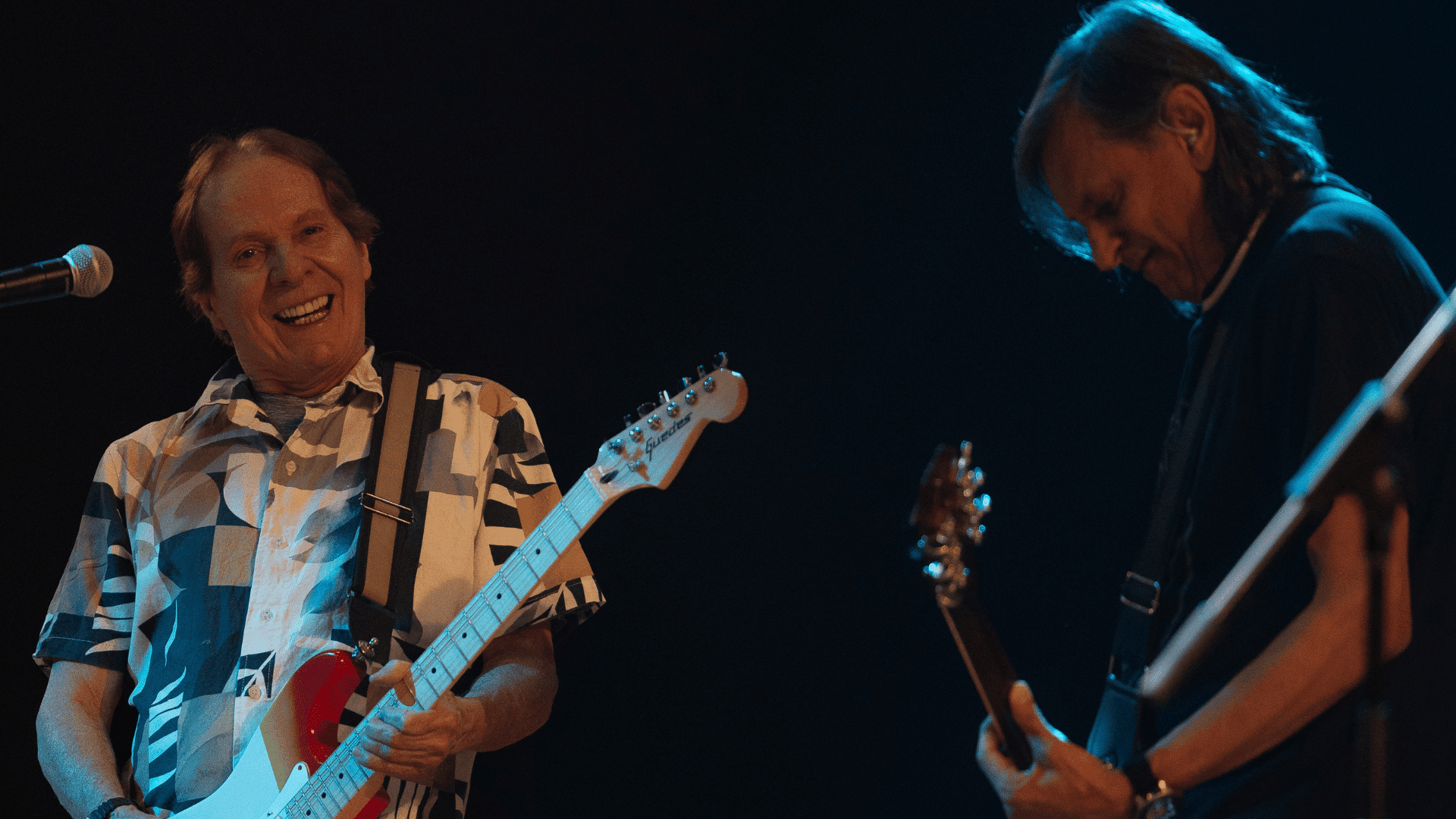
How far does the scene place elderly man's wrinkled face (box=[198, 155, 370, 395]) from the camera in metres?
2.34

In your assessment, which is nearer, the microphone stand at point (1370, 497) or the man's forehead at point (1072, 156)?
the microphone stand at point (1370, 497)

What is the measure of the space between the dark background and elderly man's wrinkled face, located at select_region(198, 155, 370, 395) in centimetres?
28

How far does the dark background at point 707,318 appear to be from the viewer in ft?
7.81

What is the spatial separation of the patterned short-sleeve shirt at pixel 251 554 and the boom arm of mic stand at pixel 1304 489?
1228 mm

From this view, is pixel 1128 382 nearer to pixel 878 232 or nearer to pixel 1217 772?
pixel 878 232

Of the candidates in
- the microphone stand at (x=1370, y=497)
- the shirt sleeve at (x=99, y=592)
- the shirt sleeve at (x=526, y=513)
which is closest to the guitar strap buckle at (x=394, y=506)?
the shirt sleeve at (x=526, y=513)

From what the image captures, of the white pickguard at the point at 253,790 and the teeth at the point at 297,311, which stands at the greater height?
the teeth at the point at 297,311

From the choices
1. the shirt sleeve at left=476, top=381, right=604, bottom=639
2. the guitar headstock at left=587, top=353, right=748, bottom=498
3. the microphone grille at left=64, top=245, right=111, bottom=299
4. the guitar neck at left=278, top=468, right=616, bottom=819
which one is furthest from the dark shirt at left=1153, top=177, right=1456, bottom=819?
the microphone grille at left=64, top=245, right=111, bottom=299

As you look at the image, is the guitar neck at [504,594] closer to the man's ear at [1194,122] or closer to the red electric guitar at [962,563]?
the red electric guitar at [962,563]

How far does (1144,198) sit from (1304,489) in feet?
1.95

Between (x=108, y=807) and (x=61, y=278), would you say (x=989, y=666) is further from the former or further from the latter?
(x=108, y=807)

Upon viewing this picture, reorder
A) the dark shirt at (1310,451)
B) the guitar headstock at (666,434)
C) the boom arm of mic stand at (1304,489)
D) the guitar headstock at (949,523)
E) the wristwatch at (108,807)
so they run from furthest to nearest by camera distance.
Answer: the wristwatch at (108,807), the guitar headstock at (666,434), the guitar headstock at (949,523), the dark shirt at (1310,451), the boom arm of mic stand at (1304,489)

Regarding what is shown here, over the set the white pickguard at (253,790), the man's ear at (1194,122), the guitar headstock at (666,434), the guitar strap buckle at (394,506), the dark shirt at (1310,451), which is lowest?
the white pickguard at (253,790)

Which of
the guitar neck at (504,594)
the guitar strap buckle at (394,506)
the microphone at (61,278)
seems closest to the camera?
the microphone at (61,278)
